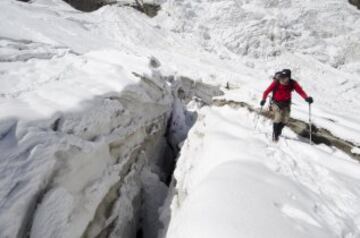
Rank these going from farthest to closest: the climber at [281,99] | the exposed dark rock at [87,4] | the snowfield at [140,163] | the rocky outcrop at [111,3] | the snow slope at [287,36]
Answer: the exposed dark rock at [87,4] < the rocky outcrop at [111,3] < the snow slope at [287,36] < the climber at [281,99] < the snowfield at [140,163]

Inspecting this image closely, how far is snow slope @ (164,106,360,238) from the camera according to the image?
12.1ft

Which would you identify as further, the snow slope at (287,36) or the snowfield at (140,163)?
the snow slope at (287,36)

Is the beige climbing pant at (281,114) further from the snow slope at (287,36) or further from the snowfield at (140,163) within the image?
the snow slope at (287,36)

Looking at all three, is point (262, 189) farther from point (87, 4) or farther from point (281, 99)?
point (87, 4)

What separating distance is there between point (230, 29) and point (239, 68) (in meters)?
5.42

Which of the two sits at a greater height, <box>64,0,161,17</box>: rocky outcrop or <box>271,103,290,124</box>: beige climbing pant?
<box>64,0,161,17</box>: rocky outcrop

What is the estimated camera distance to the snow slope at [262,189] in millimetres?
3691

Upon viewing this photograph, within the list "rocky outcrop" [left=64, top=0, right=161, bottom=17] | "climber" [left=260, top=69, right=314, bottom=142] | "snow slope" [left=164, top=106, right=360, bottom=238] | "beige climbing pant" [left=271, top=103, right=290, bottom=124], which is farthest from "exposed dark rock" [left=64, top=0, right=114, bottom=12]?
"beige climbing pant" [left=271, top=103, right=290, bottom=124]

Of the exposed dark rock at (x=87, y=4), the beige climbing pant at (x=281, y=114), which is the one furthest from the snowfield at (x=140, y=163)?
the exposed dark rock at (x=87, y=4)

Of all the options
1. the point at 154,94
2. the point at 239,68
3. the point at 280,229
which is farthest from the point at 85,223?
the point at 239,68

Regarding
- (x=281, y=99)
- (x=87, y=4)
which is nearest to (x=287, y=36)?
(x=87, y=4)

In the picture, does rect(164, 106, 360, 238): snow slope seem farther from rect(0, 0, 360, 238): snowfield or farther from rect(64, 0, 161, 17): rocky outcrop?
rect(64, 0, 161, 17): rocky outcrop

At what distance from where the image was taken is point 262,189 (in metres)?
4.29

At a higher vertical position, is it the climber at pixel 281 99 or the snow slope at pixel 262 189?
the climber at pixel 281 99
